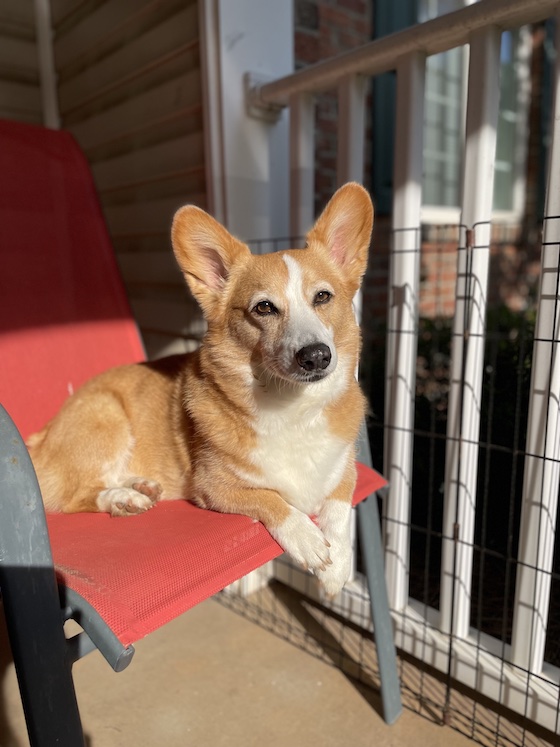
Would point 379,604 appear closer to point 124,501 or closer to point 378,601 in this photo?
point 378,601

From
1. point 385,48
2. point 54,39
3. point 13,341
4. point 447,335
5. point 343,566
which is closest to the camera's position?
point 343,566

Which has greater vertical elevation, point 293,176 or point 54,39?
point 54,39

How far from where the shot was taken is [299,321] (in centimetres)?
130

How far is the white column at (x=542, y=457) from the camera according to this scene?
1.37 meters

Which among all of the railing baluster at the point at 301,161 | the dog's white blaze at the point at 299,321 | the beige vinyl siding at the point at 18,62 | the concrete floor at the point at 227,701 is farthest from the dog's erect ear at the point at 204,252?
the beige vinyl siding at the point at 18,62

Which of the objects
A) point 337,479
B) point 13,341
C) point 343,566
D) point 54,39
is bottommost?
point 343,566

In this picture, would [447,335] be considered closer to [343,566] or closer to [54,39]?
[343,566]

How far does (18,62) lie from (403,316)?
8.31 feet

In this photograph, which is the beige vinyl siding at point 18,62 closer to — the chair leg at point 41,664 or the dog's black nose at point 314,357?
the dog's black nose at point 314,357

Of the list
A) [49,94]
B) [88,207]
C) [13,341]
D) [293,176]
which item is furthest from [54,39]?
[13,341]

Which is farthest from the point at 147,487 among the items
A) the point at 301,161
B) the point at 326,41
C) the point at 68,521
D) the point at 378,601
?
the point at 326,41

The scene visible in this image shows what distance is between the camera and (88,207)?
2.05 metres

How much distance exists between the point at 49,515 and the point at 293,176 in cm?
142

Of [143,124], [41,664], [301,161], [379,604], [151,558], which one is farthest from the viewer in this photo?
[143,124]
